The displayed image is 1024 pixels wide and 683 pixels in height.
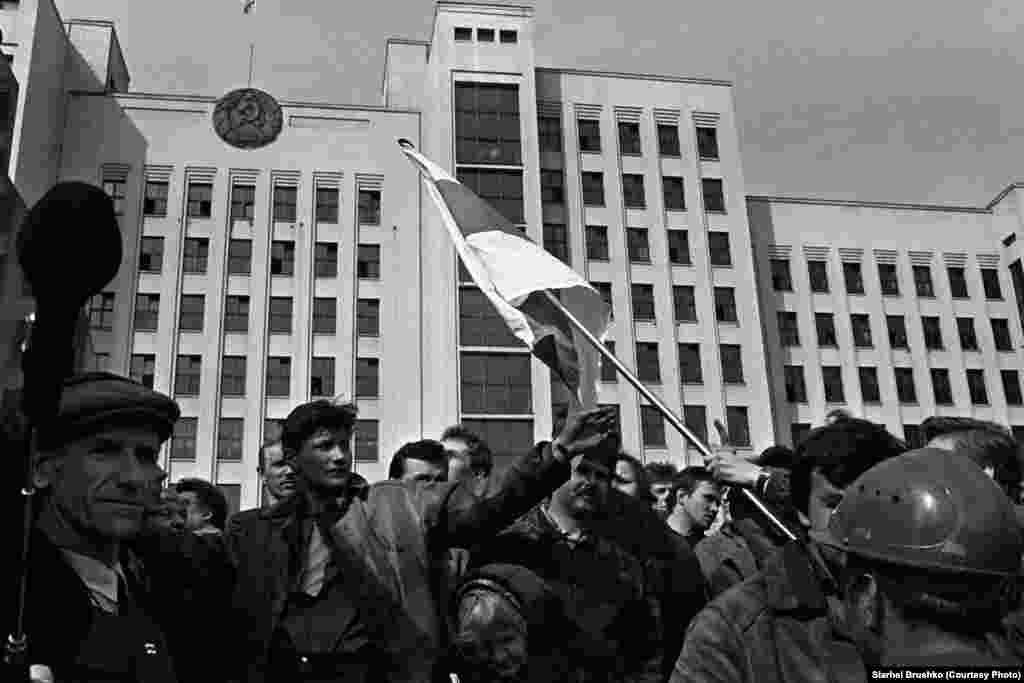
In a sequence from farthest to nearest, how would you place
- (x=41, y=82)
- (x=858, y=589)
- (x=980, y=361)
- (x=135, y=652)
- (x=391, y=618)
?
(x=980, y=361) → (x=41, y=82) → (x=391, y=618) → (x=135, y=652) → (x=858, y=589)

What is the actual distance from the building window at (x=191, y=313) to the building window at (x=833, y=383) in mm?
24949

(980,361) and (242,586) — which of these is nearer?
(242,586)

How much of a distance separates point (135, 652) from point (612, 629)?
7.22 feet

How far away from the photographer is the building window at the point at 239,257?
3600cm

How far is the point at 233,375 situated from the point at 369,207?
27.5 feet

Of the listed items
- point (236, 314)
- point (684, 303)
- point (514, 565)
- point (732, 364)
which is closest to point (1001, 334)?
point (732, 364)

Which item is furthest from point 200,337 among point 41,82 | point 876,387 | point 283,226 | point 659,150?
point 876,387

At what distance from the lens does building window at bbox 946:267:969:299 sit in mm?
43000

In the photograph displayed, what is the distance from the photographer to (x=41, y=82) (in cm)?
3412

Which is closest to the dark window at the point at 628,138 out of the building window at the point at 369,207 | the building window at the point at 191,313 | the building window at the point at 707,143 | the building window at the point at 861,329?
the building window at the point at 707,143

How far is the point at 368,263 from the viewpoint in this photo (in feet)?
121

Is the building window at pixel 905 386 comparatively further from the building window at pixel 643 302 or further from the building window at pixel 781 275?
the building window at pixel 643 302

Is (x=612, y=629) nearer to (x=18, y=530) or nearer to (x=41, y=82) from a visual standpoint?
(x=18, y=530)

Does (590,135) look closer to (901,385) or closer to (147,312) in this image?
(901,385)
